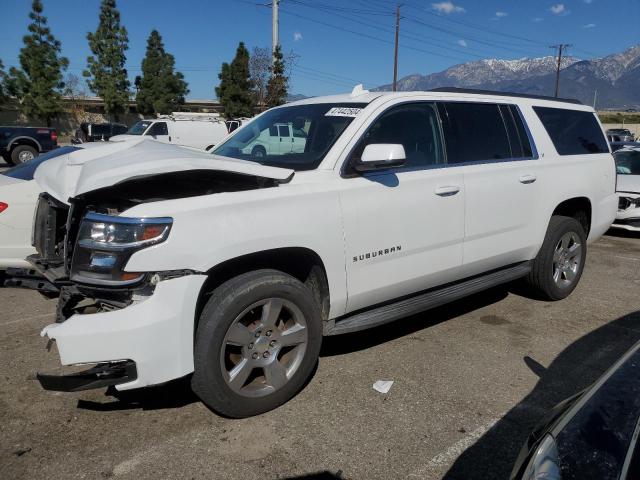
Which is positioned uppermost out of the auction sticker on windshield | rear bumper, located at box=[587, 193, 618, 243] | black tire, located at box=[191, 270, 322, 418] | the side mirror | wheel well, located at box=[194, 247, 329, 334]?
the auction sticker on windshield

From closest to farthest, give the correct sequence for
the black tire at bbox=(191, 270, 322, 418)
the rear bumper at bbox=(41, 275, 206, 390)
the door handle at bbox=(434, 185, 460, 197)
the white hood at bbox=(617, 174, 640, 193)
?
the rear bumper at bbox=(41, 275, 206, 390) → the black tire at bbox=(191, 270, 322, 418) → the door handle at bbox=(434, 185, 460, 197) → the white hood at bbox=(617, 174, 640, 193)

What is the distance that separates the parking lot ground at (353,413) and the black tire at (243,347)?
14cm

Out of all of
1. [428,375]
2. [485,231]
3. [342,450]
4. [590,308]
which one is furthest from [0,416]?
[590,308]

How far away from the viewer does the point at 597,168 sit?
521cm

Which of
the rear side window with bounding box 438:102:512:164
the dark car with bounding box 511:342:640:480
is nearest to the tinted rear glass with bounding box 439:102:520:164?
the rear side window with bounding box 438:102:512:164

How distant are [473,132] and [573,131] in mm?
1643

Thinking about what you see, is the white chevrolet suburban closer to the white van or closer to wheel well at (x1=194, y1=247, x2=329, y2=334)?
wheel well at (x1=194, y1=247, x2=329, y2=334)

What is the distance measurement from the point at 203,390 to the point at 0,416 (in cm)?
132

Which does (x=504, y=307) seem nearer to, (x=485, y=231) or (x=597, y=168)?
(x=485, y=231)

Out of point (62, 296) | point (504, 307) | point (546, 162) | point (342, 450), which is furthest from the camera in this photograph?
point (504, 307)

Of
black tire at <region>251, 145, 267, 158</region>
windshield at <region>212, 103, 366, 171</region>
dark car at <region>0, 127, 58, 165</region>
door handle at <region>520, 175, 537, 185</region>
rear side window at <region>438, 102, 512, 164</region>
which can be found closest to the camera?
windshield at <region>212, 103, 366, 171</region>

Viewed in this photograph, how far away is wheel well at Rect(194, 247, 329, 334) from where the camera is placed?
2965 millimetres

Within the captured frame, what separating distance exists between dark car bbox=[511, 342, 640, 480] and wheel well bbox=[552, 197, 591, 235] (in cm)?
334

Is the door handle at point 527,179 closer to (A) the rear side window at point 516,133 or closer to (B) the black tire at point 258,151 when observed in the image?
(A) the rear side window at point 516,133
